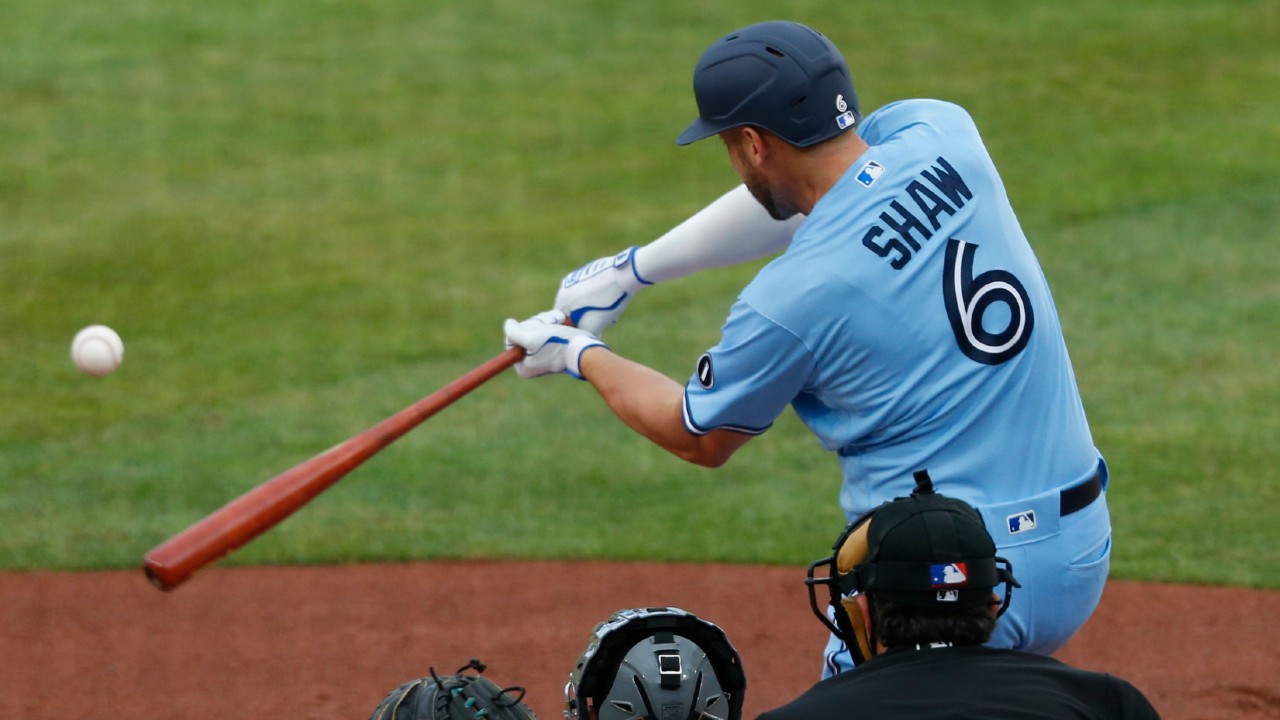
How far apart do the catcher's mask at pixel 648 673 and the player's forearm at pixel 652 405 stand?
0.55 metres

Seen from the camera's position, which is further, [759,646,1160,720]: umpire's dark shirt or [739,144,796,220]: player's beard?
[739,144,796,220]: player's beard

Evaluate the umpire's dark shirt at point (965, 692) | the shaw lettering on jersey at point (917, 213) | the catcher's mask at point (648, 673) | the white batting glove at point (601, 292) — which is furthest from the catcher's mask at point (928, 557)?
the white batting glove at point (601, 292)

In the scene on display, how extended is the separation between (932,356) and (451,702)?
1.57 metres

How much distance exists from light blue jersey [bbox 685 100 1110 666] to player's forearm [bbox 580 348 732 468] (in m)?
0.15

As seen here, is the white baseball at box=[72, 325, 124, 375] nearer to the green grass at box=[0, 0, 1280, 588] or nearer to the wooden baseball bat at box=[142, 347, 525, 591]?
the green grass at box=[0, 0, 1280, 588]

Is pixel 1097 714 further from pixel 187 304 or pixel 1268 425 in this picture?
pixel 187 304

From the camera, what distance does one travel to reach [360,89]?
1608cm

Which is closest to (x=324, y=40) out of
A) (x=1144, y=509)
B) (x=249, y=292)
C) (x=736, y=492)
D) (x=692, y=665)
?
(x=249, y=292)

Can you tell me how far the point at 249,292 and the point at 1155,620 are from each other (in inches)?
A: 275

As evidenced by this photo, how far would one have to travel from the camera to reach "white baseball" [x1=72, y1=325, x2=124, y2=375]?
631 cm

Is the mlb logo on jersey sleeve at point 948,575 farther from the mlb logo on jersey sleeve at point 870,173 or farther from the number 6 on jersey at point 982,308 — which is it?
the mlb logo on jersey sleeve at point 870,173

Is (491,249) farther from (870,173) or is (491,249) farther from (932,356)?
(932,356)

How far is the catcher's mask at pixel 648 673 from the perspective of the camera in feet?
13.0

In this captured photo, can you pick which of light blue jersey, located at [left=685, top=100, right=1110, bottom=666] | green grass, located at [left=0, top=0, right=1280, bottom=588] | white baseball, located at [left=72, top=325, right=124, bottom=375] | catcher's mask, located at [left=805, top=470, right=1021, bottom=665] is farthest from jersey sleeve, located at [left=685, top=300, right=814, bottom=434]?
green grass, located at [left=0, top=0, right=1280, bottom=588]
